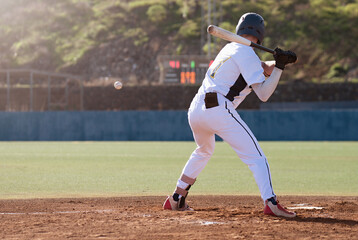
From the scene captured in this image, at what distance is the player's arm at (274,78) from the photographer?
607 cm

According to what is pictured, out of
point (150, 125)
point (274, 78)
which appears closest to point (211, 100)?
point (274, 78)

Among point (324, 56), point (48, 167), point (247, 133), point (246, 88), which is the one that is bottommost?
point (48, 167)

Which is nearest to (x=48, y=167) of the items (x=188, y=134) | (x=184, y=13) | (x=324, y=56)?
(x=188, y=134)

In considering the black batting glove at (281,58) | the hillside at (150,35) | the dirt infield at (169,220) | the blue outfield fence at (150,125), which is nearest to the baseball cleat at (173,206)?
the dirt infield at (169,220)

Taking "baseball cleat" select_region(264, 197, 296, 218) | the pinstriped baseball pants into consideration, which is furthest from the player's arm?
"baseball cleat" select_region(264, 197, 296, 218)

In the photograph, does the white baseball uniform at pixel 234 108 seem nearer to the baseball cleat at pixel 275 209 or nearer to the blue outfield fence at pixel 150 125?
the baseball cleat at pixel 275 209

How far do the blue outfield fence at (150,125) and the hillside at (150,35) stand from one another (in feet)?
68.6

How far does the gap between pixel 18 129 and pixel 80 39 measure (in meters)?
42.7

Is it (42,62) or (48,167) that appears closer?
(48,167)

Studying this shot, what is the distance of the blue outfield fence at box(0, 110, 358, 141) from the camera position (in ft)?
89.2

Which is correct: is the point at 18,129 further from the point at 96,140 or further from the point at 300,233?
the point at 300,233

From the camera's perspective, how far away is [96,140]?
2819 cm

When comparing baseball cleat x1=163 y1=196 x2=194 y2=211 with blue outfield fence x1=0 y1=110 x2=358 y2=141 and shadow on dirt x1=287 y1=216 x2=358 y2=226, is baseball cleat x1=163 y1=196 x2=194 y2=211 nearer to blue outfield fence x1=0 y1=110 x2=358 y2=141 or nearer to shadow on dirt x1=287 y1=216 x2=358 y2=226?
shadow on dirt x1=287 y1=216 x2=358 y2=226

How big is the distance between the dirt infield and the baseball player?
484 millimetres
